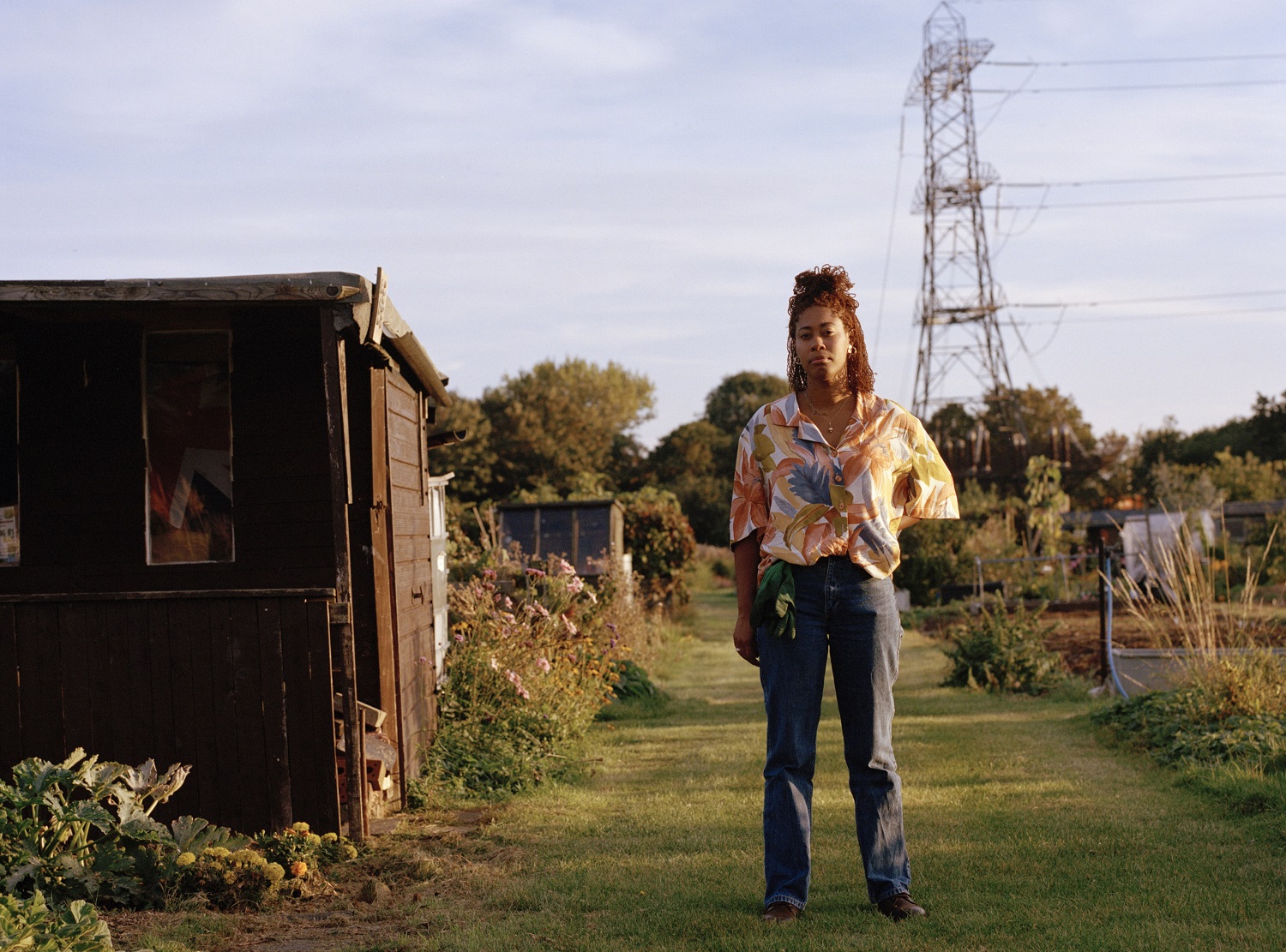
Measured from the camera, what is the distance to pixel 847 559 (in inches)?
158

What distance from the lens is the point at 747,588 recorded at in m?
4.19

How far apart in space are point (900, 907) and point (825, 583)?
1.12 meters

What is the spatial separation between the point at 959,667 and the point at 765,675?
797cm

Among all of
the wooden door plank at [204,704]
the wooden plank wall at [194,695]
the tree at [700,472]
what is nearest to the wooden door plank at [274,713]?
the wooden plank wall at [194,695]

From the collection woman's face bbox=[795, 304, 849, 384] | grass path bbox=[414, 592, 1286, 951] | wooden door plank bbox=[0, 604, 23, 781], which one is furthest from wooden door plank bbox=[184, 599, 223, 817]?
woman's face bbox=[795, 304, 849, 384]

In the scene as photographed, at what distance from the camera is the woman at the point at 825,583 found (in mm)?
4016

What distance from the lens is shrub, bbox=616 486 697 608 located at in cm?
1953

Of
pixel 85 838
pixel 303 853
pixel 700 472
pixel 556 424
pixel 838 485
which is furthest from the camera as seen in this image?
pixel 700 472

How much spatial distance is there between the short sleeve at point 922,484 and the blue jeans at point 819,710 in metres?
0.32

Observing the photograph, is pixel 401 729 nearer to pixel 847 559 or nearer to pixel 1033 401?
pixel 847 559

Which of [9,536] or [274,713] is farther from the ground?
[9,536]

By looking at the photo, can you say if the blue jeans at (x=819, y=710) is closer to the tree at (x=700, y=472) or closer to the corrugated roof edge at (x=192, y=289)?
the corrugated roof edge at (x=192, y=289)

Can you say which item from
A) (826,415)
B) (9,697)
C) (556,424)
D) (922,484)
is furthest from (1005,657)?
(556,424)

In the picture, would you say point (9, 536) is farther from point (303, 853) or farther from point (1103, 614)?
point (1103, 614)
